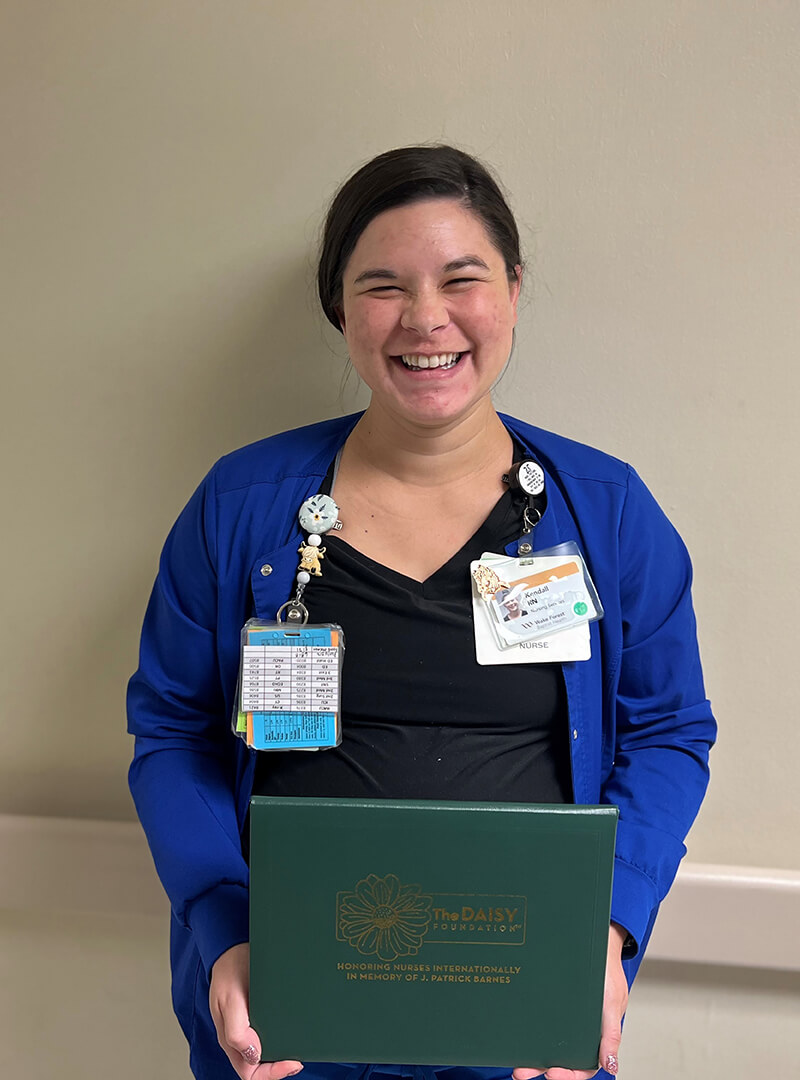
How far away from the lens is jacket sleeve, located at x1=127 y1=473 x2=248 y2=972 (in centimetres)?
119

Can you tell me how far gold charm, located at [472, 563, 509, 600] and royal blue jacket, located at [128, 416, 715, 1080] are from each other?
0.02 meters

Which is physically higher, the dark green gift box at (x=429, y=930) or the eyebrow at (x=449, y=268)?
the eyebrow at (x=449, y=268)

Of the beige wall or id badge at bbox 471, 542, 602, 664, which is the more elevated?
the beige wall

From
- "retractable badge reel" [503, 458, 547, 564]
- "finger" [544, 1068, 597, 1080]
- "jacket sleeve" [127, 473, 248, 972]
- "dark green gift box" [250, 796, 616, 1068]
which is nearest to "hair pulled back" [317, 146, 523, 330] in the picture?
"retractable badge reel" [503, 458, 547, 564]

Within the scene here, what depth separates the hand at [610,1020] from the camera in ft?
3.29

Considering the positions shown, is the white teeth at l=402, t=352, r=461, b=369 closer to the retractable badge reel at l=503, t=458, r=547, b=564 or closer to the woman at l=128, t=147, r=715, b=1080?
the woman at l=128, t=147, r=715, b=1080

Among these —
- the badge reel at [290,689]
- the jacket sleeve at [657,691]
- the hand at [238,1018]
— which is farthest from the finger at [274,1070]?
the jacket sleeve at [657,691]

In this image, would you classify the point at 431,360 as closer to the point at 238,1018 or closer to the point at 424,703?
the point at 424,703

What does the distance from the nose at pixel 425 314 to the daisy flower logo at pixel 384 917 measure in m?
0.64

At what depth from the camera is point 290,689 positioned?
1170mm

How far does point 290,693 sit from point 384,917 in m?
0.32

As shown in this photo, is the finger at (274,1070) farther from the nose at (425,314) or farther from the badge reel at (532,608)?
the nose at (425,314)

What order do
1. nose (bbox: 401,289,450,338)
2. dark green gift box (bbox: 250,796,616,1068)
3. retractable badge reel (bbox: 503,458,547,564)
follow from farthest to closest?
retractable badge reel (bbox: 503,458,547,564) < nose (bbox: 401,289,450,338) < dark green gift box (bbox: 250,796,616,1068)

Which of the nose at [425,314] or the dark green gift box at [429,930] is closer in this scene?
the dark green gift box at [429,930]
